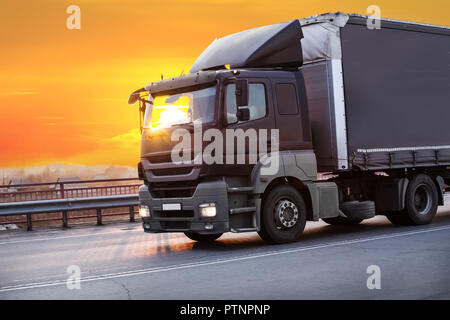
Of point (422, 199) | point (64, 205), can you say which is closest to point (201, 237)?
point (422, 199)

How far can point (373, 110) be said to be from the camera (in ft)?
43.7

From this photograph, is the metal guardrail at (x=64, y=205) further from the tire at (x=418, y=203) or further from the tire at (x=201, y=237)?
the tire at (x=418, y=203)

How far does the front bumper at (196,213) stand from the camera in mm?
11195

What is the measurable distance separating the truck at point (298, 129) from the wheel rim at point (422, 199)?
21 mm

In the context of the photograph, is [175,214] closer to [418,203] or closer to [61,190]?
[418,203]

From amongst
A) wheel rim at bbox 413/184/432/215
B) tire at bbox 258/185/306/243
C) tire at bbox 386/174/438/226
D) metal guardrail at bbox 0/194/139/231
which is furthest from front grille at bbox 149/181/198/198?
metal guardrail at bbox 0/194/139/231

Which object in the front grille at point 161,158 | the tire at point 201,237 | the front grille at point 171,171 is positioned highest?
the front grille at point 161,158

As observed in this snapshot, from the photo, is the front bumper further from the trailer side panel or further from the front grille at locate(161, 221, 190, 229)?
the trailer side panel

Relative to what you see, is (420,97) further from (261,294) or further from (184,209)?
(261,294)

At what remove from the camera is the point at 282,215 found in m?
11.9

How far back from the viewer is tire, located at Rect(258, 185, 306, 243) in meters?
11.7

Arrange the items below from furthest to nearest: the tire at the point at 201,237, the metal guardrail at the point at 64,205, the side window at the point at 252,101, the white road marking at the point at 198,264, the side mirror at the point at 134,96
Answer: the metal guardrail at the point at 64,205 → the tire at the point at 201,237 → the side mirror at the point at 134,96 → the side window at the point at 252,101 → the white road marking at the point at 198,264

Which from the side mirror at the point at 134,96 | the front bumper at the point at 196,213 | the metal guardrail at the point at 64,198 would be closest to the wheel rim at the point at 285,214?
the front bumper at the point at 196,213
